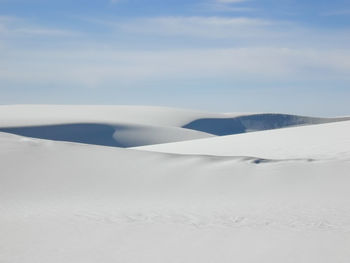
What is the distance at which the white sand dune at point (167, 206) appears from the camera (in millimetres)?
5012

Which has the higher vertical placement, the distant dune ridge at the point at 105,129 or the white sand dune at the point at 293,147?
the distant dune ridge at the point at 105,129

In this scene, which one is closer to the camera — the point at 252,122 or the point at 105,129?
the point at 105,129

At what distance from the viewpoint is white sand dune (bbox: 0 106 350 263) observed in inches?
197

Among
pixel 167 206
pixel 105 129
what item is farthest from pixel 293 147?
pixel 105 129

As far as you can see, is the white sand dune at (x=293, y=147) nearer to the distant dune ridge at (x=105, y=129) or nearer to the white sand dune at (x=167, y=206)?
the white sand dune at (x=167, y=206)

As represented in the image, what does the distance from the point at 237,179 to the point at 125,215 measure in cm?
267

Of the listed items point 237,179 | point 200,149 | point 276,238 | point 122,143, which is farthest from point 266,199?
point 122,143

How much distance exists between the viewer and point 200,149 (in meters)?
15.2

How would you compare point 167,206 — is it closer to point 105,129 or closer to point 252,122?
point 105,129

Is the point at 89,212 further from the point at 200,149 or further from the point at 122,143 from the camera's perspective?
the point at 122,143

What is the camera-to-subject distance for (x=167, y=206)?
705 centimetres

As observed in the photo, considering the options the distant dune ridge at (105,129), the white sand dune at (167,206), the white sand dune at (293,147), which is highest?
the distant dune ridge at (105,129)

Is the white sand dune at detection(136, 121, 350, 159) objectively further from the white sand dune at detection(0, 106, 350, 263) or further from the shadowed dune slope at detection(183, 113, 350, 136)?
the shadowed dune slope at detection(183, 113, 350, 136)

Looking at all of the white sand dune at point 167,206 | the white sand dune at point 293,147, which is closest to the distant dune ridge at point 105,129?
the white sand dune at point 293,147
